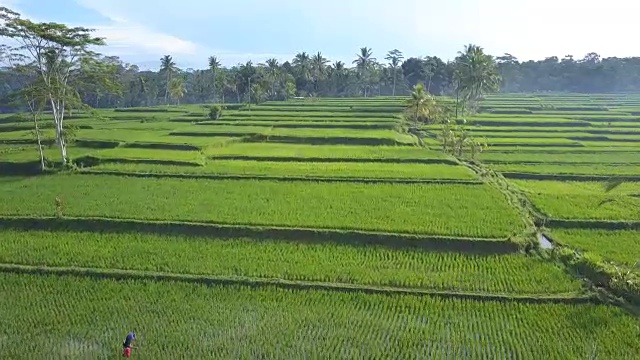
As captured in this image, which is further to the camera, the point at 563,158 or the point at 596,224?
the point at 563,158

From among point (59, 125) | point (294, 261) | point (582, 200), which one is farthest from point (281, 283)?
point (59, 125)

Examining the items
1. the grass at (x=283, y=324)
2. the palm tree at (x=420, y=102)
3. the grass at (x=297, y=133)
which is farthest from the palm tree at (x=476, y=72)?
the grass at (x=283, y=324)

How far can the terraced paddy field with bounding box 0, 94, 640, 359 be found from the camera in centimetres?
1202

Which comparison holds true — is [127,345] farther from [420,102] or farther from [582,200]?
[420,102]

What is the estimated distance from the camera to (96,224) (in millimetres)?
18312

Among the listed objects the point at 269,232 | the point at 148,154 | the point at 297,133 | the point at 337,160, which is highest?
→ the point at 297,133

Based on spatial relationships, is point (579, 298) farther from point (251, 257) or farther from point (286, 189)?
point (286, 189)

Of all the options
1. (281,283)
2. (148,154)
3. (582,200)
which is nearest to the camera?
(281,283)

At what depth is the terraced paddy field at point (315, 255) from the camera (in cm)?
1202

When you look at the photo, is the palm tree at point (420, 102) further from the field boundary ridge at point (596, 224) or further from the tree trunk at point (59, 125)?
the tree trunk at point (59, 125)

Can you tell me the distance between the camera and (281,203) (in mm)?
20250

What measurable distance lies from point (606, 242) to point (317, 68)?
197 feet

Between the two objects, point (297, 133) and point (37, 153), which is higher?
point (297, 133)

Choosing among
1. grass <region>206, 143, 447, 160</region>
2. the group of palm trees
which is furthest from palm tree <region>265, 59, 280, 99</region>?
grass <region>206, 143, 447, 160</region>
